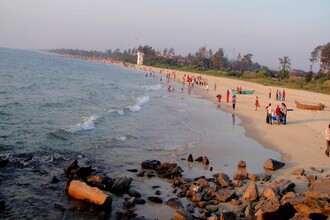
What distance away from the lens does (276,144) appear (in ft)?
70.0

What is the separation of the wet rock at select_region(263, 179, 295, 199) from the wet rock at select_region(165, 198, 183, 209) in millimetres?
2839

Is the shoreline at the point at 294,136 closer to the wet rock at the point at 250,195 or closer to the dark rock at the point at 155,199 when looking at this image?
the wet rock at the point at 250,195

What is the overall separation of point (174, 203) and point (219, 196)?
1608mm

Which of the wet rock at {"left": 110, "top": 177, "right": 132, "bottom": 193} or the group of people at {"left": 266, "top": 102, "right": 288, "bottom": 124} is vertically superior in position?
the group of people at {"left": 266, "top": 102, "right": 288, "bottom": 124}

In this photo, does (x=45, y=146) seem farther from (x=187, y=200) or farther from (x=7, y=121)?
(x=187, y=200)

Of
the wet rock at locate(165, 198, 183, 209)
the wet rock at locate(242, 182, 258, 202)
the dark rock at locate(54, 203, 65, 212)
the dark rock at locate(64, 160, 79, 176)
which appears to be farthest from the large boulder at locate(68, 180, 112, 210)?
the wet rock at locate(242, 182, 258, 202)

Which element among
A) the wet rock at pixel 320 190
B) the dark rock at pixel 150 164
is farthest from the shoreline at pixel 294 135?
the dark rock at pixel 150 164

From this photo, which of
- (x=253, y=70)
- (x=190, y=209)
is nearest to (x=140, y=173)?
(x=190, y=209)

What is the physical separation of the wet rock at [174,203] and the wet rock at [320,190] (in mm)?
3858

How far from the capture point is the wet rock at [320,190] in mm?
10523

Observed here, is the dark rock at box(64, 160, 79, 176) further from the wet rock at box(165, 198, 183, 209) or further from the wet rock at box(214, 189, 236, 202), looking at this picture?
the wet rock at box(214, 189, 236, 202)

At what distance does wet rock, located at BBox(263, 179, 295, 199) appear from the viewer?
11720mm

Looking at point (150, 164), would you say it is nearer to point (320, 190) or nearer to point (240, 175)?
point (240, 175)

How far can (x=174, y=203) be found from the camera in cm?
1152
